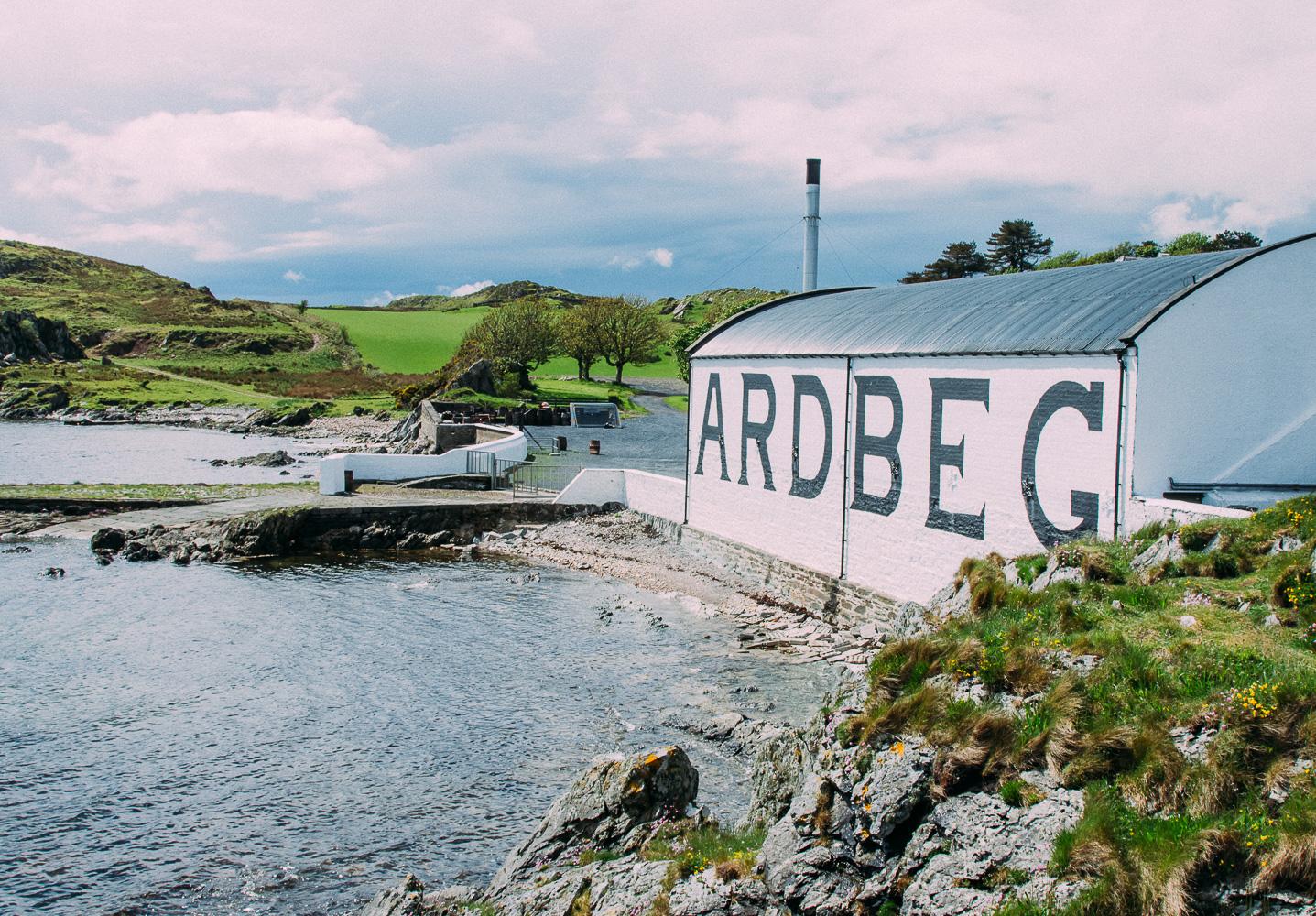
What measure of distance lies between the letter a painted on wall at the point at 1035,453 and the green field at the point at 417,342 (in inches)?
3802

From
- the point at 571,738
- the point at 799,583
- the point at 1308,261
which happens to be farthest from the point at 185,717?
the point at 1308,261

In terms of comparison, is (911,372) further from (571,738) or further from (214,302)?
(214,302)

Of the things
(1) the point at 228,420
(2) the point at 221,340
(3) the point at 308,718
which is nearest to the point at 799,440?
(3) the point at 308,718

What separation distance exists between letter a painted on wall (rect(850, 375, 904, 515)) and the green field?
9126cm

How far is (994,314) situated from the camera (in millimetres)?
22047

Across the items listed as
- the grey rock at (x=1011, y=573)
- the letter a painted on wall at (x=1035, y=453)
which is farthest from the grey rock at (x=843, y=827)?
the letter a painted on wall at (x=1035, y=453)

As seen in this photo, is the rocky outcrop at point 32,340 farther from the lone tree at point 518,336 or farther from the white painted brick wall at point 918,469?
the white painted brick wall at point 918,469

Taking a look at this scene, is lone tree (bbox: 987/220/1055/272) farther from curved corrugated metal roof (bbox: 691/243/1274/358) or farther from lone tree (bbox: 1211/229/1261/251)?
curved corrugated metal roof (bbox: 691/243/1274/358)

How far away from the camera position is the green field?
127 meters

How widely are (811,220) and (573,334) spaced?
62.4m

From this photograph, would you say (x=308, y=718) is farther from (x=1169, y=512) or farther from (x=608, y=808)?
(x=1169, y=512)

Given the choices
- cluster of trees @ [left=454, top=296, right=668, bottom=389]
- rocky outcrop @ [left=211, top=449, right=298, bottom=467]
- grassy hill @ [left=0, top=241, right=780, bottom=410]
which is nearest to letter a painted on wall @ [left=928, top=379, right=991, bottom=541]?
rocky outcrop @ [left=211, top=449, right=298, bottom=467]

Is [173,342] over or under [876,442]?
over

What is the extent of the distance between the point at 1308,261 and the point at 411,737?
63.0 ft
